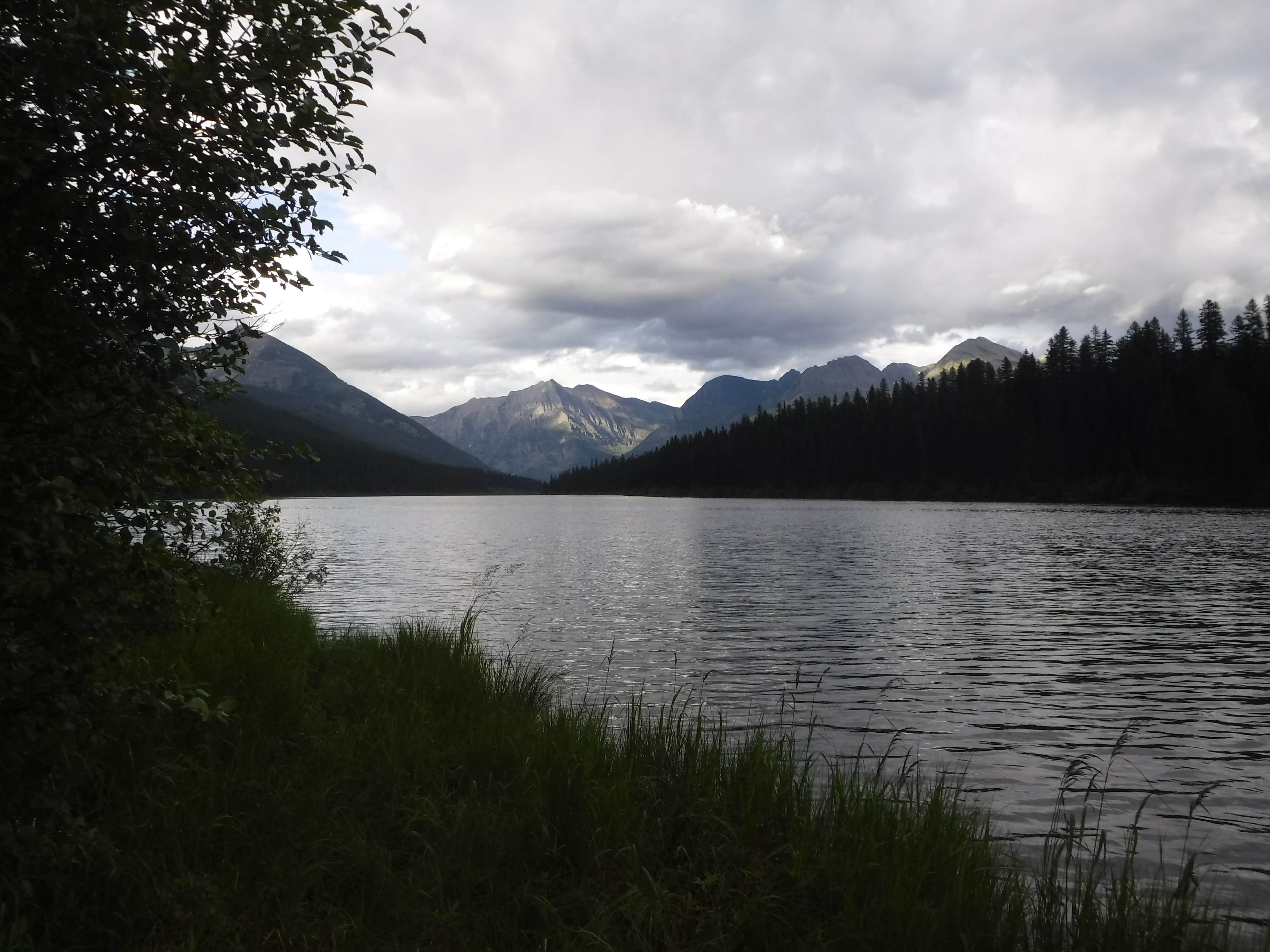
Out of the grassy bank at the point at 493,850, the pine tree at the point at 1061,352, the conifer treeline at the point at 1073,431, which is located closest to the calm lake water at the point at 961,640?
the grassy bank at the point at 493,850

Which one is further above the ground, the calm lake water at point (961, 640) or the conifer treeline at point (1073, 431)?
the conifer treeline at point (1073, 431)

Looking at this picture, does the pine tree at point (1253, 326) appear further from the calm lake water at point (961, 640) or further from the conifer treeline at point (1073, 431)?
the calm lake water at point (961, 640)

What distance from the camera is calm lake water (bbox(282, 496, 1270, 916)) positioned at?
11367mm

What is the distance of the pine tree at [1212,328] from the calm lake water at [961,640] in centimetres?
7472

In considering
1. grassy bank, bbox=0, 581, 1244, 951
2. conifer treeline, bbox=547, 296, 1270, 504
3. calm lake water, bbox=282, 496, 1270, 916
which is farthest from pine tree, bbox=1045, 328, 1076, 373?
grassy bank, bbox=0, 581, 1244, 951

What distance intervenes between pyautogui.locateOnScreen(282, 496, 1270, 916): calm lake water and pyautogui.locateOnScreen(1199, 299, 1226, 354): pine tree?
7472 centimetres

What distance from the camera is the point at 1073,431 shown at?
120688mm

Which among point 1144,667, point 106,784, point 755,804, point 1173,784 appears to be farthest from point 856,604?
point 106,784

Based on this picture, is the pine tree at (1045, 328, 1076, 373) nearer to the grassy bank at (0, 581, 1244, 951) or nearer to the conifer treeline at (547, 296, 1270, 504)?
the conifer treeline at (547, 296, 1270, 504)

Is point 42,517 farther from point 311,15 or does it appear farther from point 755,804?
point 755,804

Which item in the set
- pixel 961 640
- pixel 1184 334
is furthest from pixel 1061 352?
pixel 961 640

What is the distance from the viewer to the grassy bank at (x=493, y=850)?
5.12 metres

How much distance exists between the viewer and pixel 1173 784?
1101 cm

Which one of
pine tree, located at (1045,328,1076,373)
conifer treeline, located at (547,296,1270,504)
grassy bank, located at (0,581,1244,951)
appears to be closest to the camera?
grassy bank, located at (0,581,1244,951)
